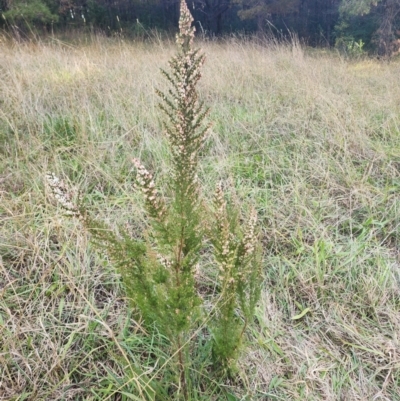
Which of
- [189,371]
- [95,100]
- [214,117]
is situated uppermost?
[95,100]

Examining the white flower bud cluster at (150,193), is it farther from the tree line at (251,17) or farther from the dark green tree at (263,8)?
the dark green tree at (263,8)

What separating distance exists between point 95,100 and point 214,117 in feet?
3.76

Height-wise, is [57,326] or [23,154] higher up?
[23,154]

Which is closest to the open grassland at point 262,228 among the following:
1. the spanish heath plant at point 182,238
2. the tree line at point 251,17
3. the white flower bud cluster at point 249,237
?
the spanish heath plant at point 182,238

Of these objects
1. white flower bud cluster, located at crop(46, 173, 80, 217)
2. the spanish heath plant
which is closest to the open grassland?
the spanish heath plant

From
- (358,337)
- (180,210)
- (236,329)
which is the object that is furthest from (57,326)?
(358,337)

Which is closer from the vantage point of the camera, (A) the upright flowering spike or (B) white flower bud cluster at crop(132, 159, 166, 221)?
(A) the upright flowering spike

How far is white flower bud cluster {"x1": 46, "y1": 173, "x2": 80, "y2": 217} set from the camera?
0.79 m

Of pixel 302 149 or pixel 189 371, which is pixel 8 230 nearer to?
pixel 189 371

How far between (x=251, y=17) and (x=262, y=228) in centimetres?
1566

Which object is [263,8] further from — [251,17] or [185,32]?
[185,32]

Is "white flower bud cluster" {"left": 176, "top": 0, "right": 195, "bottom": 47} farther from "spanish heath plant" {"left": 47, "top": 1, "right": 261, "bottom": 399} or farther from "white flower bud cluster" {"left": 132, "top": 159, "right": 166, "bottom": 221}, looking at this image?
"white flower bud cluster" {"left": 132, "top": 159, "right": 166, "bottom": 221}

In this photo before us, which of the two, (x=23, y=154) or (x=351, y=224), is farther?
(x=23, y=154)

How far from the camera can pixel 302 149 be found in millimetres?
2568
